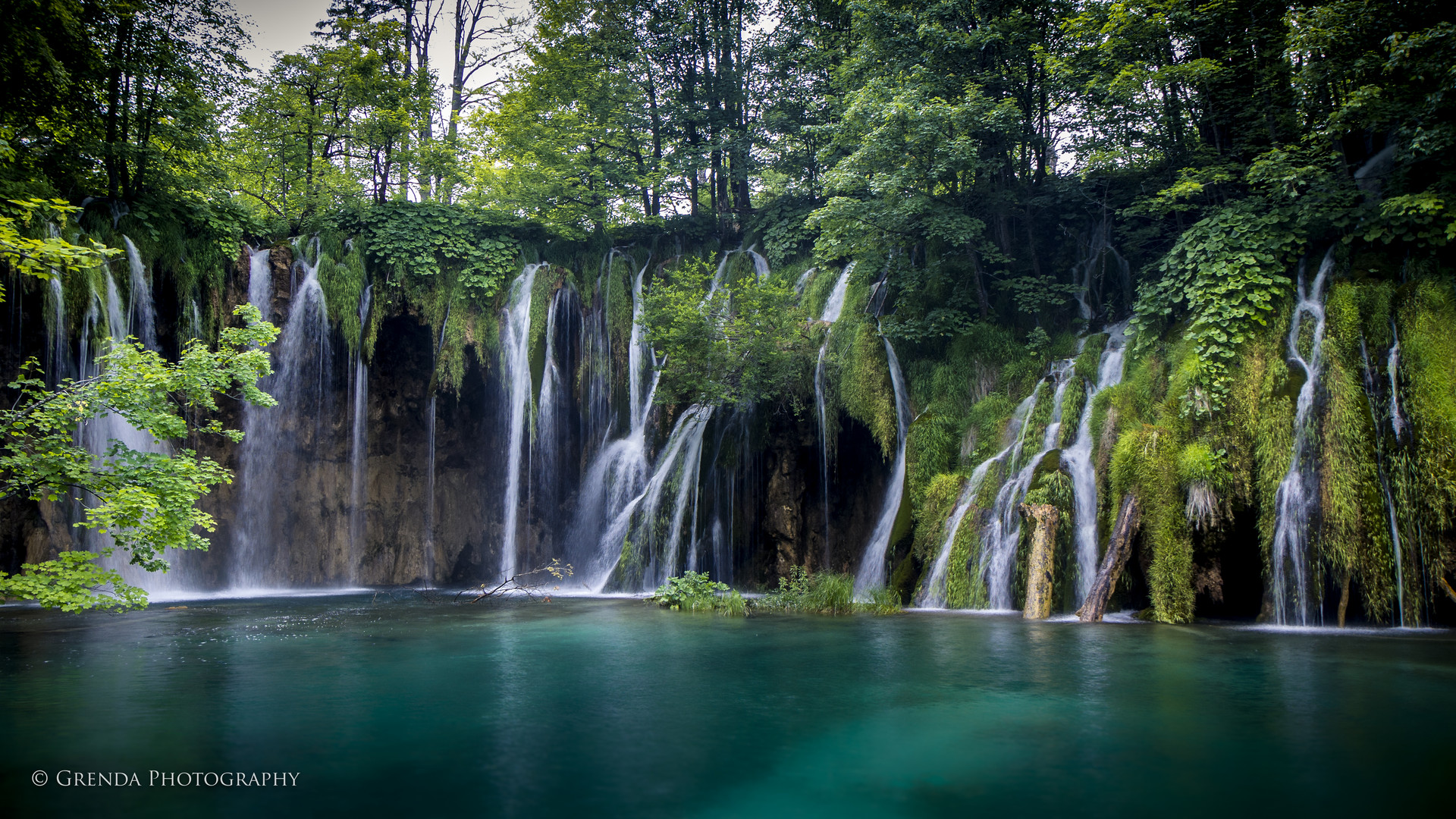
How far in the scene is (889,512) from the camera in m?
15.0

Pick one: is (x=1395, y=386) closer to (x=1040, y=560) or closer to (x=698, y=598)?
(x=1040, y=560)

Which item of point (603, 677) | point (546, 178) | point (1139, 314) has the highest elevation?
point (546, 178)

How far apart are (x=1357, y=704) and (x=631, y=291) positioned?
16865mm

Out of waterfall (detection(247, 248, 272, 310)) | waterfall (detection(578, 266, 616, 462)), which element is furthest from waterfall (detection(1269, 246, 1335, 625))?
waterfall (detection(247, 248, 272, 310))

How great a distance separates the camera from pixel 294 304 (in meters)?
18.0

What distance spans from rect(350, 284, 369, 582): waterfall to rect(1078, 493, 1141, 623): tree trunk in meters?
15.5

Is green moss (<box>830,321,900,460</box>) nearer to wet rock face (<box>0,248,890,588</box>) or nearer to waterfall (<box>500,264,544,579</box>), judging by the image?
wet rock face (<box>0,248,890,588</box>)

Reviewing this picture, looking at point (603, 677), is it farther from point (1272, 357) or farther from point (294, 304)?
point (294, 304)

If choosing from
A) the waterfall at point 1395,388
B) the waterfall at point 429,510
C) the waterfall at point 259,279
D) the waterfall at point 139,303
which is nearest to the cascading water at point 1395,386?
the waterfall at point 1395,388

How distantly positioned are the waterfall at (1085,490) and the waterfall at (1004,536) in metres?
0.46

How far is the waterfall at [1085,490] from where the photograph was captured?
11367 millimetres

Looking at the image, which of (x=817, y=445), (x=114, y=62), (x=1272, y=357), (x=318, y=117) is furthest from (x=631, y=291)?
(x=1272, y=357)

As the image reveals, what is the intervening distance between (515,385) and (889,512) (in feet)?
31.7

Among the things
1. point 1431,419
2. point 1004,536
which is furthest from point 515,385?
point 1431,419
